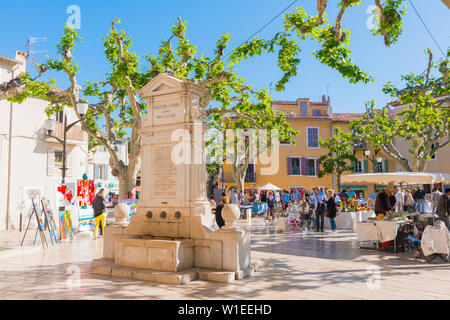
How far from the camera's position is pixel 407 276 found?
673 centimetres

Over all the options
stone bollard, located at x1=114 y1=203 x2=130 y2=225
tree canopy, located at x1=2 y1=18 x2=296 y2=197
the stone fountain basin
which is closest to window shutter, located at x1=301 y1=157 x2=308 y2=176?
tree canopy, located at x1=2 y1=18 x2=296 y2=197

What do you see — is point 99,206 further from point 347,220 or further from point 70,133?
point 70,133

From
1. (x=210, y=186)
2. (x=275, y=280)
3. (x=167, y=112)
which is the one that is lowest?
(x=275, y=280)

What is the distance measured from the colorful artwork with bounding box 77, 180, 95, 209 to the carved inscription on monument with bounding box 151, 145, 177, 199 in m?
8.41

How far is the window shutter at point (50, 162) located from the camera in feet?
69.6

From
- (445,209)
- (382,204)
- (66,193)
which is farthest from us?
(66,193)

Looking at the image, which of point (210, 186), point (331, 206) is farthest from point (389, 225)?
point (210, 186)

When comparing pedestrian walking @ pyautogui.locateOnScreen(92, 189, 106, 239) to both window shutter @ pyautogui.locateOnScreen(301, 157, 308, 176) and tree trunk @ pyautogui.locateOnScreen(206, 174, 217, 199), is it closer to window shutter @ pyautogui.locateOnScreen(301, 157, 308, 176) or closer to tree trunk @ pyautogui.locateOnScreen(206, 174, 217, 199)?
tree trunk @ pyautogui.locateOnScreen(206, 174, 217, 199)

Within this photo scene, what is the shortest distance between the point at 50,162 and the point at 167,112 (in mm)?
16494

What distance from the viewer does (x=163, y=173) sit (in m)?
7.50

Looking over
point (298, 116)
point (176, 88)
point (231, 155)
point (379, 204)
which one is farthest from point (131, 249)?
point (298, 116)

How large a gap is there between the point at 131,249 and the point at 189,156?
2.09 meters

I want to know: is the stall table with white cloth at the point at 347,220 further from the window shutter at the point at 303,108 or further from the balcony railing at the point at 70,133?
the window shutter at the point at 303,108

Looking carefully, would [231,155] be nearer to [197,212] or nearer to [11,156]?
[11,156]
